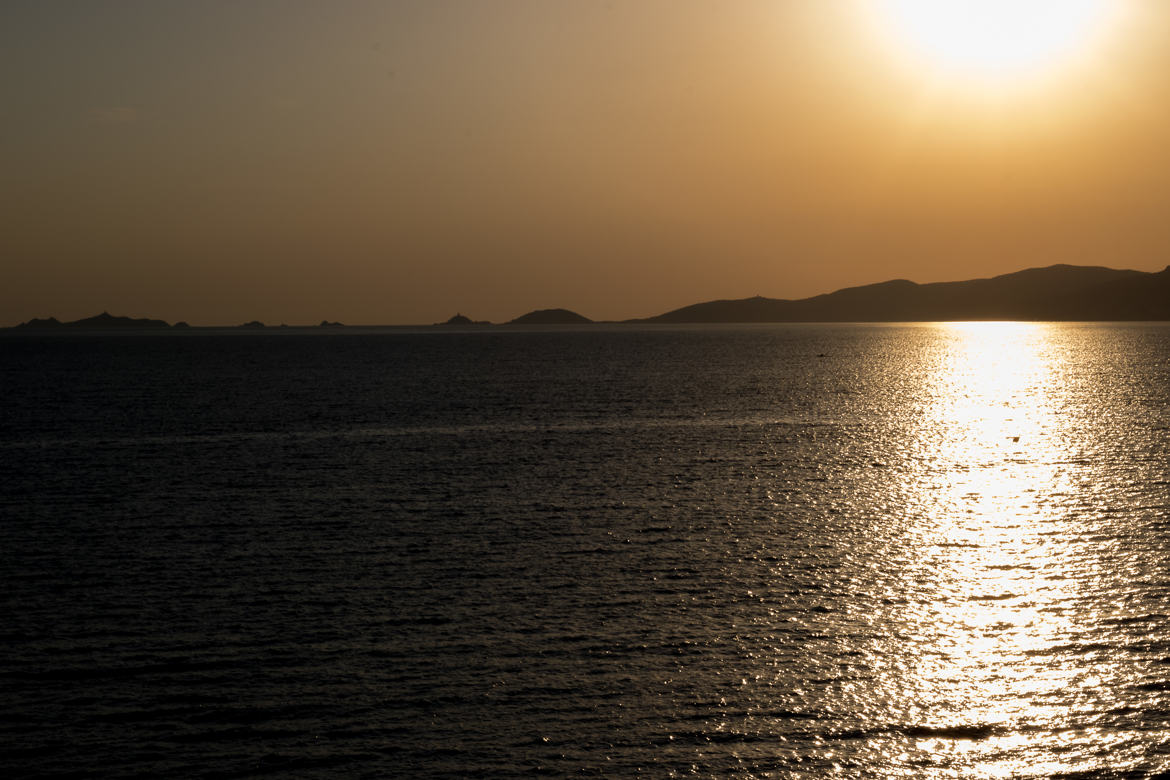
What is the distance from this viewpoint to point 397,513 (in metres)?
55.5

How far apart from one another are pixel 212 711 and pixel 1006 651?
889 inches

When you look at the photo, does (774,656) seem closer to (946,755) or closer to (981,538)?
(946,755)

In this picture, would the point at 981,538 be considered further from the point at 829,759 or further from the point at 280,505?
the point at 280,505

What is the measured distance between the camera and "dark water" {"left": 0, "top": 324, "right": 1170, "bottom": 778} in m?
25.7

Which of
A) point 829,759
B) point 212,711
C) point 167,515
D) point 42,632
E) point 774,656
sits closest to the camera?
point 829,759

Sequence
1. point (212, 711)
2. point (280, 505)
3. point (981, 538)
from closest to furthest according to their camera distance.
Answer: point (212, 711), point (981, 538), point (280, 505)

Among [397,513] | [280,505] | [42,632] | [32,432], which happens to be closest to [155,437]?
[32,432]

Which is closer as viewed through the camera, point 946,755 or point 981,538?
point 946,755

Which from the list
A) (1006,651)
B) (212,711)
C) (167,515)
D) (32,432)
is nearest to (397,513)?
(167,515)

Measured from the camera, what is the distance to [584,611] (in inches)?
1430

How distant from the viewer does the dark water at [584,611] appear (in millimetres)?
25703

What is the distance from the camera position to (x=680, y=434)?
309 ft

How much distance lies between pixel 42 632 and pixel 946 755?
2697cm

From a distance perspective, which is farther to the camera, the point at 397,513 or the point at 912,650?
the point at 397,513
